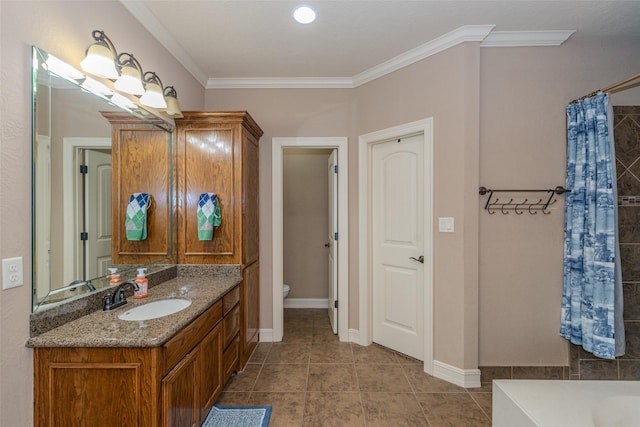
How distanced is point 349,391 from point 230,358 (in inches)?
36.8

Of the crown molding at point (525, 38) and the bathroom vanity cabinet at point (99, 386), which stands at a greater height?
the crown molding at point (525, 38)

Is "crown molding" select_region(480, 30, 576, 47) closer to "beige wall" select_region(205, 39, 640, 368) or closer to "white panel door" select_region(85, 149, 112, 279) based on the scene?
"beige wall" select_region(205, 39, 640, 368)

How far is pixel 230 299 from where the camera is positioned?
214cm

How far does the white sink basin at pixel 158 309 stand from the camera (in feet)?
5.29

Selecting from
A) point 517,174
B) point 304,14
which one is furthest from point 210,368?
point 517,174

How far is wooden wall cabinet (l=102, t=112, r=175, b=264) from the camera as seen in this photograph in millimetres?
1749

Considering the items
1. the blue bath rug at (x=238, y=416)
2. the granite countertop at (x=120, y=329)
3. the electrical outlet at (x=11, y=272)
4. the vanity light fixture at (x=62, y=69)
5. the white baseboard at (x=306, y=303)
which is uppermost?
the vanity light fixture at (x=62, y=69)

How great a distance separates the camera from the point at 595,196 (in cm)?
199

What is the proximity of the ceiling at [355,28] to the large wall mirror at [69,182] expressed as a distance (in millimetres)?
821

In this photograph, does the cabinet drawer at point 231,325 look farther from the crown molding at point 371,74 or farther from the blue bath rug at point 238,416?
the crown molding at point 371,74

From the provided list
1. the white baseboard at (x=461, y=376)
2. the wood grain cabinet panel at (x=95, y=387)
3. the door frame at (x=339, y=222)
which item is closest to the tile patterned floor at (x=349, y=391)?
the white baseboard at (x=461, y=376)

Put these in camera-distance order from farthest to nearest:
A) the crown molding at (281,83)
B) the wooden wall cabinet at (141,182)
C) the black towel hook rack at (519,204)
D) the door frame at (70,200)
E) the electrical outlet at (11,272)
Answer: the crown molding at (281,83)
the black towel hook rack at (519,204)
the wooden wall cabinet at (141,182)
the door frame at (70,200)
the electrical outlet at (11,272)

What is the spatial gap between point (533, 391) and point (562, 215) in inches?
60.8

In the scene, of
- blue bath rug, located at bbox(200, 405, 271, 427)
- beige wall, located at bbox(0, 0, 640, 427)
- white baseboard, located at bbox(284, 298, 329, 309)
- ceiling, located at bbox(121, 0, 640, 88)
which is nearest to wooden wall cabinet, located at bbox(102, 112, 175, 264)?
beige wall, located at bbox(0, 0, 640, 427)
